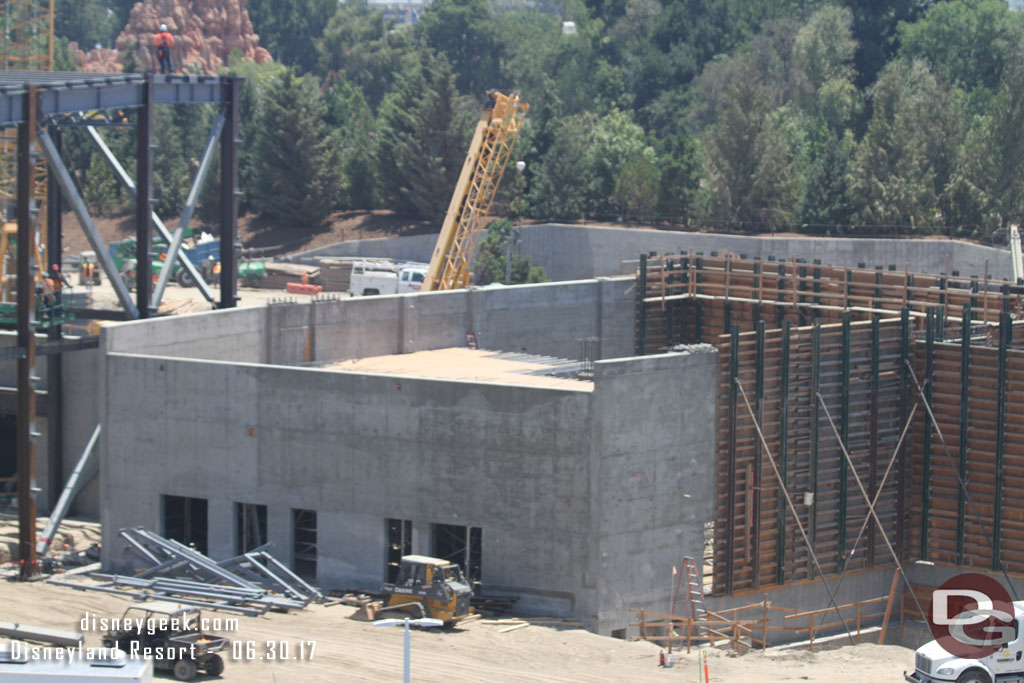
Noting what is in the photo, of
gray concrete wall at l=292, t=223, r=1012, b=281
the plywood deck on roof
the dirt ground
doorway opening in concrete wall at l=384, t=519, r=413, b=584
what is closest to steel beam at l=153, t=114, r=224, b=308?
the plywood deck on roof

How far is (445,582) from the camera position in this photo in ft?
108

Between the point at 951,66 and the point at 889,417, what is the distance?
75.6m

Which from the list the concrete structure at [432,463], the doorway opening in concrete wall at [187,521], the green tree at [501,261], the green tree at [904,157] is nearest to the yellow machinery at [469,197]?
the green tree at [501,261]

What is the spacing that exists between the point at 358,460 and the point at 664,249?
4087 centimetres

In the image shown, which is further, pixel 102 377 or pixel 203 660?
pixel 102 377

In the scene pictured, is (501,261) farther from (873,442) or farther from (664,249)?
(873,442)

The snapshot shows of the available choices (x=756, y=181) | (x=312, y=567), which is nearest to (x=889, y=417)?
(x=312, y=567)

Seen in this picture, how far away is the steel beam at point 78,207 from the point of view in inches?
1551

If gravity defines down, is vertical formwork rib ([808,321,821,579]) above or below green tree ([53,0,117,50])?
below

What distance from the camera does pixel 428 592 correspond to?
33031 millimetres

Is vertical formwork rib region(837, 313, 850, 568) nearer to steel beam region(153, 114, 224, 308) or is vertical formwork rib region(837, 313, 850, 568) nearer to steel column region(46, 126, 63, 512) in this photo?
steel beam region(153, 114, 224, 308)

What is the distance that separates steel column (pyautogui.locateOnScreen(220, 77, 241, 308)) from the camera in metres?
45.2

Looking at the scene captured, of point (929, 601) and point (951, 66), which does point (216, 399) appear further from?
point (951, 66)

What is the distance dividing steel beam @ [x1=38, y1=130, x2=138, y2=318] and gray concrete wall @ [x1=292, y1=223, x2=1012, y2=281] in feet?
90.4
